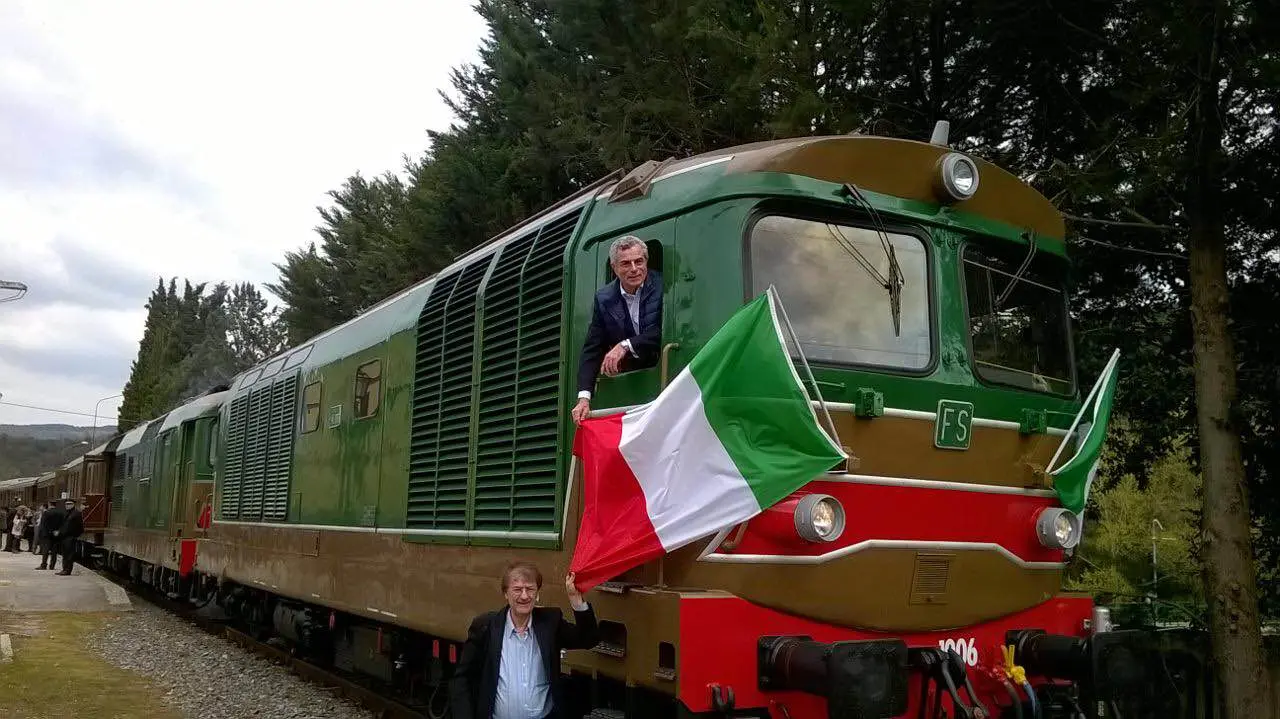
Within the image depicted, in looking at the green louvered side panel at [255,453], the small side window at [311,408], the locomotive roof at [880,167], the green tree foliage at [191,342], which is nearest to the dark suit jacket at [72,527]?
the green louvered side panel at [255,453]

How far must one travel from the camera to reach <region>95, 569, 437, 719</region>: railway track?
8.47 metres

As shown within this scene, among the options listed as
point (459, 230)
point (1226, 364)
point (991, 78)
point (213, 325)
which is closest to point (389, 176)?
point (459, 230)

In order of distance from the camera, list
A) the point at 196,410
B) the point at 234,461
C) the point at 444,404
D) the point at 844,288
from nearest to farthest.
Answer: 1. the point at 844,288
2. the point at 444,404
3. the point at 234,461
4. the point at 196,410

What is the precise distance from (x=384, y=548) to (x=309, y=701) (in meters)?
2.77

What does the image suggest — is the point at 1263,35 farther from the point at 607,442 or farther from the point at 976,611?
the point at 607,442

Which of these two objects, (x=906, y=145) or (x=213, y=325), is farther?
(x=213, y=325)

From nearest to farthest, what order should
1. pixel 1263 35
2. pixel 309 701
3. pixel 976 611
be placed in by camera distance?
pixel 976 611 < pixel 1263 35 < pixel 309 701

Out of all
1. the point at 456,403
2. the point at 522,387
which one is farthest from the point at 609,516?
the point at 456,403

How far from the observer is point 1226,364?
7758 mm

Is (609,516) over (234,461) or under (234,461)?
under

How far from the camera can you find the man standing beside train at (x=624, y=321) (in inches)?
190

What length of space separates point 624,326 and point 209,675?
8.38 metres

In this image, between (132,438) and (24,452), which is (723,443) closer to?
(132,438)

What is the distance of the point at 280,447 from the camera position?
10.9 meters
